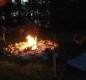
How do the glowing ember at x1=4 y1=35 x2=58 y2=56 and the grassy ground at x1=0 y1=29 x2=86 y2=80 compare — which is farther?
the glowing ember at x1=4 y1=35 x2=58 y2=56

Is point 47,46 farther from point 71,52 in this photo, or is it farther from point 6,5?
point 6,5

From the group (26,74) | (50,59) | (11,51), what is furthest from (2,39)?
(26,74)

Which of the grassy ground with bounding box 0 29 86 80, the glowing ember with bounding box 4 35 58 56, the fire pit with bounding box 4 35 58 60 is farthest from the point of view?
the glowing ember with bounding box 4 35 58 56

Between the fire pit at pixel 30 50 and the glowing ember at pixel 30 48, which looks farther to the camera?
the glowing ember at pixel 30 48

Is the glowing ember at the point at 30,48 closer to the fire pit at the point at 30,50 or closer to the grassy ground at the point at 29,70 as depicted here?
the fire pit at the point at 30,50

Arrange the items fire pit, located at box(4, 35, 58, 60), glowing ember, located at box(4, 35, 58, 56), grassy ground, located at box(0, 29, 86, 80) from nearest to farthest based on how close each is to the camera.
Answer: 1. grassy ground, located at box(0, 29, 86, 80)
2. fire pit, located at box(4, 35, 58, 60)
3. glowing ember, located at box(4, 35, 58, 56)

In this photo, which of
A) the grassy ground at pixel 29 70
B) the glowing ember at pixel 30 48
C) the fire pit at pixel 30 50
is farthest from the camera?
the glowing ember at pixel 30 48

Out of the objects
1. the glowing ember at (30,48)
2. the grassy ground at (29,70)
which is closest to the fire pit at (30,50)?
the glowing ember at (30,48)

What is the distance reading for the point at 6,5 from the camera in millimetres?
19859

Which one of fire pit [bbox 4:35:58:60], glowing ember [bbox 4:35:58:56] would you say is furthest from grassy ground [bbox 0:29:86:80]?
glowing ember [bbox 4:35:58:56]

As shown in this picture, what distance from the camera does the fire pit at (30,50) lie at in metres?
12.8

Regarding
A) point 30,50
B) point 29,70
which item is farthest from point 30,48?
point 29,70

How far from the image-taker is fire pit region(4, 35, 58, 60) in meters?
12.8

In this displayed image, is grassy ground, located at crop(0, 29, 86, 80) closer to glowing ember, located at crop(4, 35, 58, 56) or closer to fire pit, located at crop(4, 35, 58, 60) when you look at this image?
fire pit, located at crop(4, 35, 58, 60)
